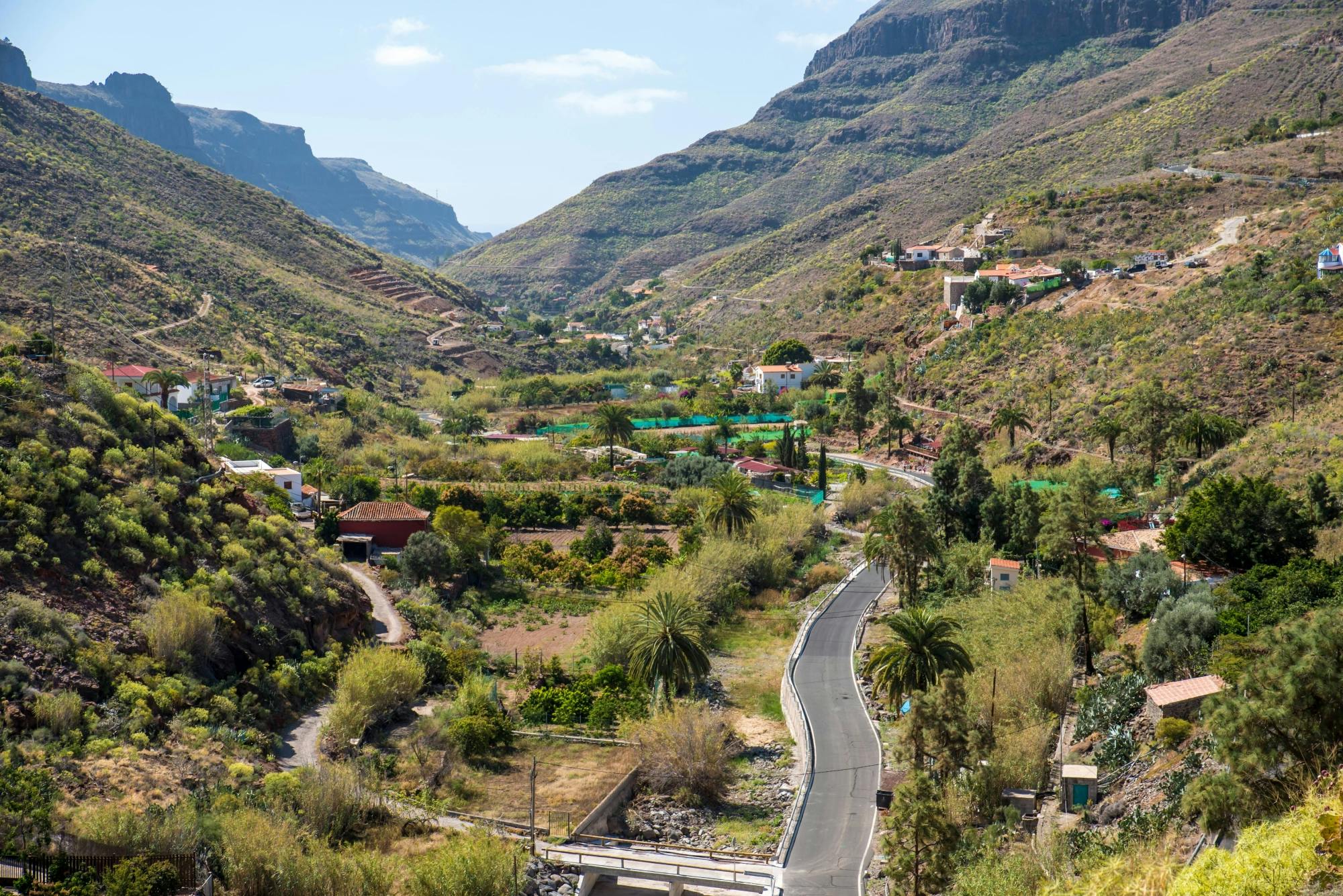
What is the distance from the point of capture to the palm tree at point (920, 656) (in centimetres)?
2981

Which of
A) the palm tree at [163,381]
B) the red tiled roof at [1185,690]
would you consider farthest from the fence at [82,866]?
the palm tree at [163,381]

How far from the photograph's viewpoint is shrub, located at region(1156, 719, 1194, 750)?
25.1 m

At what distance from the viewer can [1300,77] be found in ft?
349

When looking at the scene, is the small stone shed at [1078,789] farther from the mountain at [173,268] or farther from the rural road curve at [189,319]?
the rural road curve at [189,319]

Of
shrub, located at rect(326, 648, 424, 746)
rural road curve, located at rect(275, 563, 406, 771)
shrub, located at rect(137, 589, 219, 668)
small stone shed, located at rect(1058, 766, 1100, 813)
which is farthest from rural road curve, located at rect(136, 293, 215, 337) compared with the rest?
small stone shed, located at rect(1058, 766, 1100, 813)

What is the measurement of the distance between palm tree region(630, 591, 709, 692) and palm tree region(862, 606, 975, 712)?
22.3ft

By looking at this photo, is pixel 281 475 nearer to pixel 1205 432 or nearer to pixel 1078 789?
pixel 1078 789

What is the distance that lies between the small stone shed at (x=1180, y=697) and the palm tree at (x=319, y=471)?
3609 cm

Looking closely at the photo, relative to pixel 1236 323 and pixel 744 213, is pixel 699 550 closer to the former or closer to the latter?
pixel 1236 323

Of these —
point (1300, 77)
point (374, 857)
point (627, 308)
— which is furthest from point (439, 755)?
point (627, 308)

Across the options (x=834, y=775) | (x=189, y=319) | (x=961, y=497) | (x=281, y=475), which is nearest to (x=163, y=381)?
(x=281, y=475)

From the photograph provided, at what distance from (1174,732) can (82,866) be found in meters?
21.6

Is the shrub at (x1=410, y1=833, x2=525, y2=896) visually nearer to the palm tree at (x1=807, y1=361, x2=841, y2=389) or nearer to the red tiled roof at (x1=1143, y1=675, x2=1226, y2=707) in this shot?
the red tiled roof at (x1=1143, y1=675, x2=1226, y2=707)

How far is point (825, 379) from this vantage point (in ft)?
303
